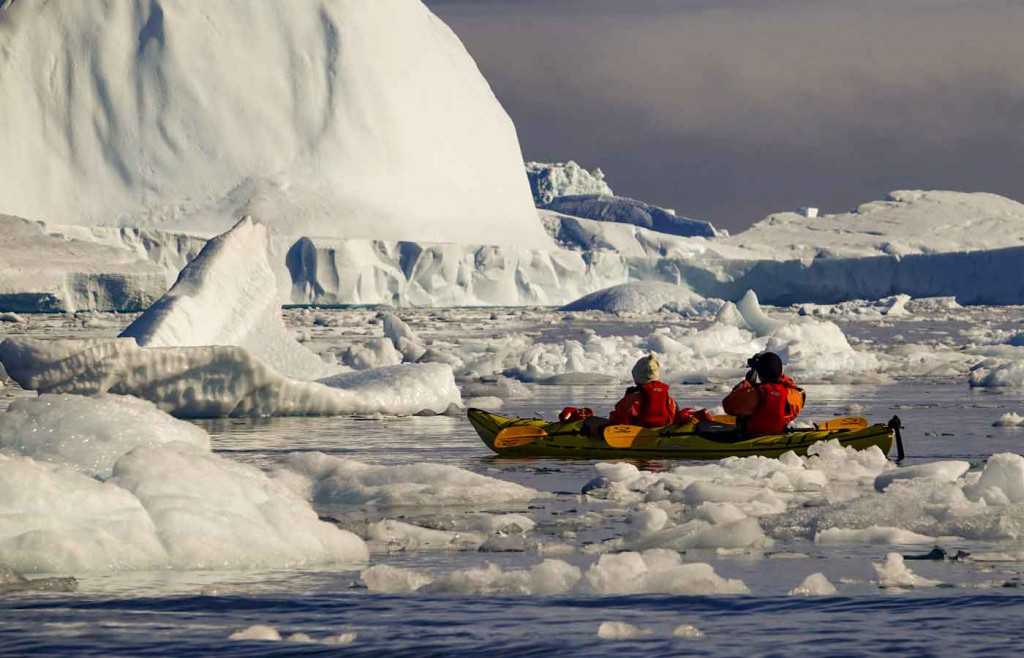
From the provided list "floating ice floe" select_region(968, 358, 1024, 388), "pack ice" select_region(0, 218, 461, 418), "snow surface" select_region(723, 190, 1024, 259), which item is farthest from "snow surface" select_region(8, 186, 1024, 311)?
"floating ice floe" select_region(968, 358, 1024, 388)

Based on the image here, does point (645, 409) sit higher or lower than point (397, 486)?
higher

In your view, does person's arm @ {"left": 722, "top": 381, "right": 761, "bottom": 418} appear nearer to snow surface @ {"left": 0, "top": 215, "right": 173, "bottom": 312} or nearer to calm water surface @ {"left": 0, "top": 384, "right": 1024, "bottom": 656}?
calm water surface @ {"left": 0, "top": 384, "right": 1024, "bottom": 656}

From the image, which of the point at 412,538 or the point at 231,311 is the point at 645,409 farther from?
the point at 231,311

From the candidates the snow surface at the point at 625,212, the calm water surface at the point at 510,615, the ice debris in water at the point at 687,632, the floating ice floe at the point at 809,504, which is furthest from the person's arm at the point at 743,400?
the snow surface at the point at 625,212

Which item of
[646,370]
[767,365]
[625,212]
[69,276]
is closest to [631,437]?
[646,370]

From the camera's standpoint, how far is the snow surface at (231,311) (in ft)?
46.5

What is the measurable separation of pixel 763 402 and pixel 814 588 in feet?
16.0

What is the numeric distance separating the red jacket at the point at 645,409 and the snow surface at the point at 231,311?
509cm

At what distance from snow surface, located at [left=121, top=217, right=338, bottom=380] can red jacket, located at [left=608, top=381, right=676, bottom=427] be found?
16.7 feet

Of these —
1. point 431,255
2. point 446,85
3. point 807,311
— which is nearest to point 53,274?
point 431,255

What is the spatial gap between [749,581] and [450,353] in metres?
16.2

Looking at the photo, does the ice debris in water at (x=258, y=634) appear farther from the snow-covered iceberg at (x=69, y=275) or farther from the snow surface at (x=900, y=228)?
the snow surface at (x=900, y=228)

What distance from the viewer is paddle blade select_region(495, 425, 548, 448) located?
33.9ft

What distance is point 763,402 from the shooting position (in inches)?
384
